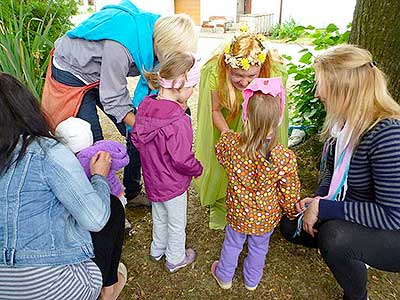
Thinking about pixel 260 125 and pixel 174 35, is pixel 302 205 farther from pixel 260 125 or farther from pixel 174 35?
pixel 174 35

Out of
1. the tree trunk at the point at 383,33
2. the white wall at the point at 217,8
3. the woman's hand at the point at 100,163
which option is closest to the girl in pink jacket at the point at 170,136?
the woman's hand at the point at 100,163

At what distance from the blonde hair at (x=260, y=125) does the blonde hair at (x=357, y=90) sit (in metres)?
0.27

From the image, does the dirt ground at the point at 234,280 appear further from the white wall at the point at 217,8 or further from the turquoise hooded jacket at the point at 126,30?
the white wall at the point at 217,8

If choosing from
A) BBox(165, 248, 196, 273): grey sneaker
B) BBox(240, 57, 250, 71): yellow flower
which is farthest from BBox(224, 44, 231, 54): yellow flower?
BBox(165, 248, 196, 273): grey sneaker

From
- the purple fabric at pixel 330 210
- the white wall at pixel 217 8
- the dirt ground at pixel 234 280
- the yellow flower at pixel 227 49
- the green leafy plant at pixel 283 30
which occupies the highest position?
the yellow flower at pixel 227 49

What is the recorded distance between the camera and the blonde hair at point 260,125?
162cm

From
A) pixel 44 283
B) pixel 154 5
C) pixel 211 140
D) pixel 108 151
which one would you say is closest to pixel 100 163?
pixel 108 151

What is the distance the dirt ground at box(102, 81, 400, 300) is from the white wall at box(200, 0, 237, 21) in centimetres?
1510

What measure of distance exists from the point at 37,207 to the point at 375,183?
4.33 ft

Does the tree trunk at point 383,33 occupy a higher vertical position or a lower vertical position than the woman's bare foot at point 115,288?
higher

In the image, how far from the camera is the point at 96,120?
2.31 meters

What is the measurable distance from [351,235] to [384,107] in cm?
56

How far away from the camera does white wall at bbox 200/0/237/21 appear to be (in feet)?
53.2

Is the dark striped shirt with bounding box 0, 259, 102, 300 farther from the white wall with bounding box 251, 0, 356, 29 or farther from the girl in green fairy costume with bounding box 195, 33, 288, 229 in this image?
the white wall with bounding box 251, 0, 356, 29
